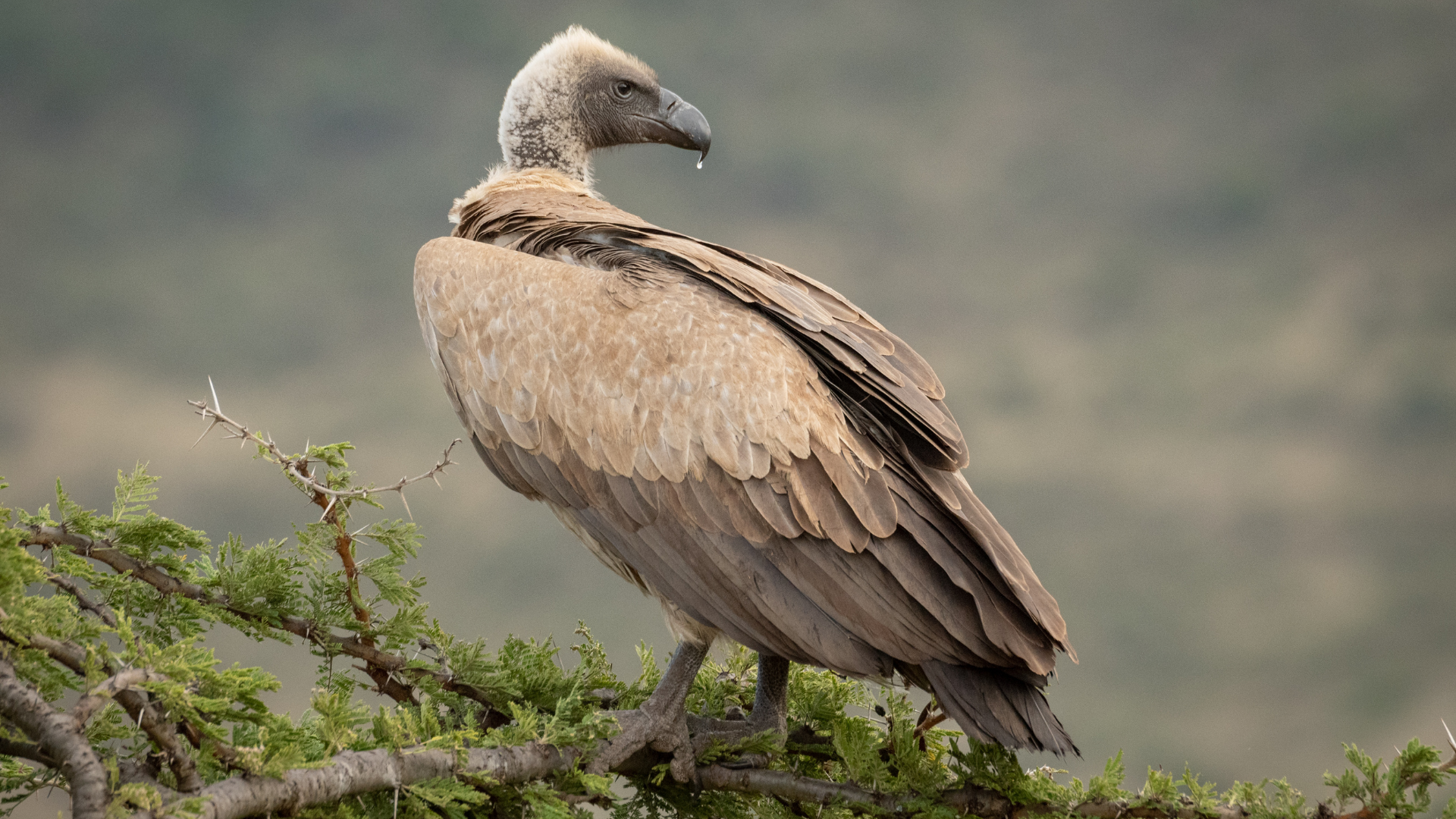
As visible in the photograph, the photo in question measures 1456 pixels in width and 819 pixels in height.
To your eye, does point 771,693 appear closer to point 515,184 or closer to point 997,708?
point 997,708

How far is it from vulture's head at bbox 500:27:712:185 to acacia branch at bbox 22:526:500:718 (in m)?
1.60

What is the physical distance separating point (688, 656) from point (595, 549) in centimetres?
32

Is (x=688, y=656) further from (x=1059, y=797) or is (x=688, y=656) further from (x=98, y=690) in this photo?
(x=98, y=690)

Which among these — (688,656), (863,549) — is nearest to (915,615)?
(863,549)

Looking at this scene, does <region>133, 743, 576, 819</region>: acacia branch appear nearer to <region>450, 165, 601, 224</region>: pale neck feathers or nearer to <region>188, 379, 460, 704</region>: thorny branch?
<region>188, 379, 460, 704</region>: thorny branch

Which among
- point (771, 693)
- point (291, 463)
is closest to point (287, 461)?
point (291, 463)

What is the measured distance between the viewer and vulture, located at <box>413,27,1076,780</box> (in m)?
2.20

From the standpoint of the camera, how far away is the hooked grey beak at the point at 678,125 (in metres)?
3.44

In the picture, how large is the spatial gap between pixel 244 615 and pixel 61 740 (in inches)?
37.1

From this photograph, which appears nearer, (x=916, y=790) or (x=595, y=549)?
(x=916, y=790)

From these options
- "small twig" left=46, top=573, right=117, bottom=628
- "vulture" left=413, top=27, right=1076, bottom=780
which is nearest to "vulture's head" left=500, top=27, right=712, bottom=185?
"vulture" left=413, top=27, right=1076, bottom=780

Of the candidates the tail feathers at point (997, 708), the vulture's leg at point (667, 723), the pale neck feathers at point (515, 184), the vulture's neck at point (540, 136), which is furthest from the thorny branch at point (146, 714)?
the vulture's neck at point (540, 136)

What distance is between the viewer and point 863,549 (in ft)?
7.34

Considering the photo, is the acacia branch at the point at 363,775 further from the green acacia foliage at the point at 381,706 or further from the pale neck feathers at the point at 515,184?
the pale neck feathers at the point at 515,184
